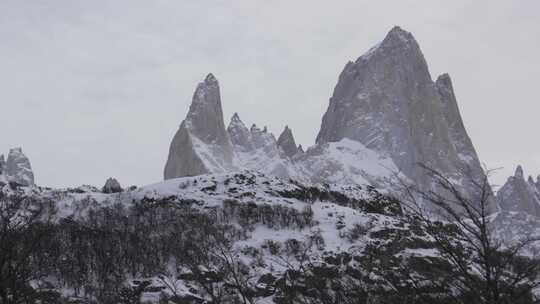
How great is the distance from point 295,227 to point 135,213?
43.6m

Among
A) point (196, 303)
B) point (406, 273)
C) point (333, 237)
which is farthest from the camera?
point (333, 237)

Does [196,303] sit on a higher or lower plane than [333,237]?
lower

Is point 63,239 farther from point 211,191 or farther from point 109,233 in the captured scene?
point 211,191

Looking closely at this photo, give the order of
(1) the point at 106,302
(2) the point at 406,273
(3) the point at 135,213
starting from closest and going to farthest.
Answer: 1. (2) the point at 406,273
2. (1) the point at 106,302
3. (3) the point at 135,213

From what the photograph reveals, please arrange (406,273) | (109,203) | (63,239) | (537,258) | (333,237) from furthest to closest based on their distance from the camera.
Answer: (109,203)
(333,237)
(63,239)
(537,258)
(406,273)

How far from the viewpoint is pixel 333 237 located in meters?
154

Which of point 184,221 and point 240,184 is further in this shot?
point 240,184

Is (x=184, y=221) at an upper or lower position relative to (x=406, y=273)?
upper

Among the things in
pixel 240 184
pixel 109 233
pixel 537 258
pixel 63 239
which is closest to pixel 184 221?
pixel 109 233

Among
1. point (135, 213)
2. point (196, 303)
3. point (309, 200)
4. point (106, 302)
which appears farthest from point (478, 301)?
point (309, 200)

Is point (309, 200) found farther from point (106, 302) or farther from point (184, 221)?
point (106, 302)

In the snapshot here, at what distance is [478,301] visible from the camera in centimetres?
970

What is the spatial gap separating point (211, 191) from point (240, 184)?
1025cm

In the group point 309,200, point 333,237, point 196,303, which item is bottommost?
point 196,303
